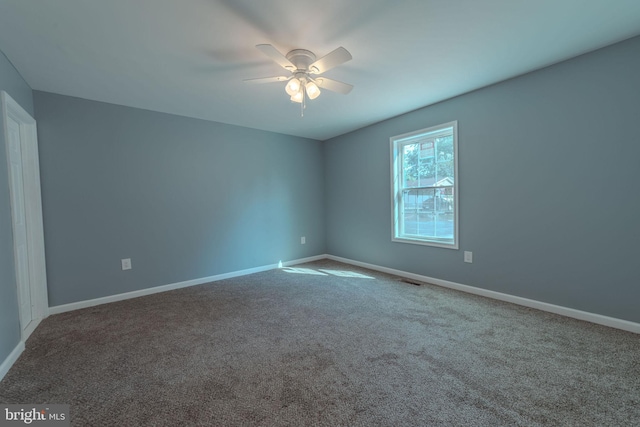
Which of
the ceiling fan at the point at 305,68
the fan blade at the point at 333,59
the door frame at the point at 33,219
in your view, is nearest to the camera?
the fan blade at the point at 333,59

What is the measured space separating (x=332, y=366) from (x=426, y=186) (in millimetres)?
2676

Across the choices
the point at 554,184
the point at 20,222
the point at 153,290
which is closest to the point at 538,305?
the point at 554,184

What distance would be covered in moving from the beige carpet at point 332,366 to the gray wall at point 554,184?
0.36m

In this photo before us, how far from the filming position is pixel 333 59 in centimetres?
190

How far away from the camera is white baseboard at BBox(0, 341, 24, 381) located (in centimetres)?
174

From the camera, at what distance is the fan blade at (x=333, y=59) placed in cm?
179

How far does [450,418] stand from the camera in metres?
1.34

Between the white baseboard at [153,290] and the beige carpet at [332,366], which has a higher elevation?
the white baseboard at [153,290]

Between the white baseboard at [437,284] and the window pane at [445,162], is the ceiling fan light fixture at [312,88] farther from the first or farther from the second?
the white baseboard at [437,284]

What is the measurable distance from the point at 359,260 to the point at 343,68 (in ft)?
10.2

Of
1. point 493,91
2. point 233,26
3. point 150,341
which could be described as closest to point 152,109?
point 233,26

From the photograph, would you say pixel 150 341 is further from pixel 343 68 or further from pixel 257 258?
pixel 343 68

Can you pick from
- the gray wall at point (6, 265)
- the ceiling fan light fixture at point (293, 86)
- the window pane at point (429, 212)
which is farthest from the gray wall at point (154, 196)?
the ceiling fan light fixture at point (293, 86)

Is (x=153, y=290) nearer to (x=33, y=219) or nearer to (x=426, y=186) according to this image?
(x=33, y=219)
